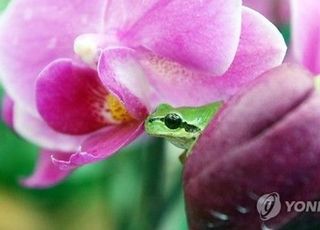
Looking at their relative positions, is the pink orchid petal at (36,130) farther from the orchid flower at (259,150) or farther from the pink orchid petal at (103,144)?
the orchid flower at (259,150)

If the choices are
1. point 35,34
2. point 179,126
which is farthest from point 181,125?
point 35,34

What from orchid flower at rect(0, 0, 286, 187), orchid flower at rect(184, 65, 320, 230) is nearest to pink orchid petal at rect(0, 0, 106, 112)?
orchid flower at rect(0, 0, 286, 187)

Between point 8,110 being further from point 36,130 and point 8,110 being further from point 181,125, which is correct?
point 181,125

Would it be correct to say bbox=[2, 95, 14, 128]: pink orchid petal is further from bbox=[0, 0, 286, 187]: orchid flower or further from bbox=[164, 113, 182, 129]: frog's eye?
bbox=[164, 113, 182, 129]: frog's eye

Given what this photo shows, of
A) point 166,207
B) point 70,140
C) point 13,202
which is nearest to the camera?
point 70,140

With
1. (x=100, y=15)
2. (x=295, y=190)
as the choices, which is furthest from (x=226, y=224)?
(x=100, y=15)

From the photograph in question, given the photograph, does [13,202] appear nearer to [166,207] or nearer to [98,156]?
[166,207]

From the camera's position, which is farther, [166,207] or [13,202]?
[13,202]
